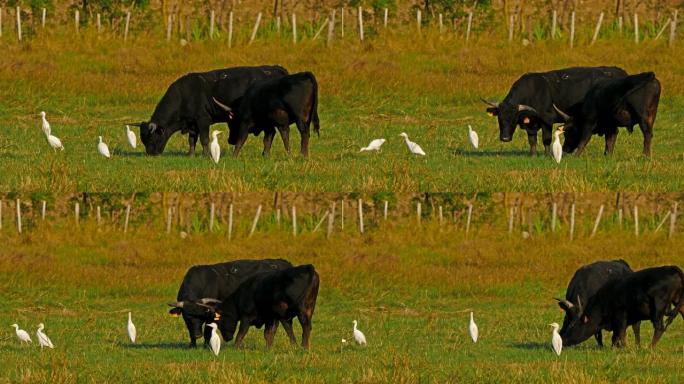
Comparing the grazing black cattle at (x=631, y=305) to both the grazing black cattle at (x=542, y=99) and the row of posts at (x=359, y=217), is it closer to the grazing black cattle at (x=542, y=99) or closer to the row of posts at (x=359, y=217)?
the grazing black cattle at (x=542, y=99)

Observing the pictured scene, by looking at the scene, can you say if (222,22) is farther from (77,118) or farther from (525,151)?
(525,151)

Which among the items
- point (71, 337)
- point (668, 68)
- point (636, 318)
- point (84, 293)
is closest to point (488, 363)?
point (636, 318)

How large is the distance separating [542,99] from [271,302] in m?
11.2

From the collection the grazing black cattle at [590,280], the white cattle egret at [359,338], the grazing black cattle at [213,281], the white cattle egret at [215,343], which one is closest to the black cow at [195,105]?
the grazing black cattle at [213,281]

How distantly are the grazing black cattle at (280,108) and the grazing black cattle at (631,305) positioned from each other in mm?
7916

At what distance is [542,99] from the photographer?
39969mm

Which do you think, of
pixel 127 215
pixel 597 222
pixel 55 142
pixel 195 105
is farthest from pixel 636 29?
pixel 55 142

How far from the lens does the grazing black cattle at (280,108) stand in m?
37.2

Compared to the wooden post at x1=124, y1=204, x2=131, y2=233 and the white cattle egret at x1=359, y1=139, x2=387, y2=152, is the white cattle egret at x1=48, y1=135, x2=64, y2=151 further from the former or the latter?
the white cattle egret at x1=359, y1=139, x2=387, y2=152

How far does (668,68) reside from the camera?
51375 millimetres

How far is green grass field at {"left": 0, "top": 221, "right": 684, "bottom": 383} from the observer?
1062 inches

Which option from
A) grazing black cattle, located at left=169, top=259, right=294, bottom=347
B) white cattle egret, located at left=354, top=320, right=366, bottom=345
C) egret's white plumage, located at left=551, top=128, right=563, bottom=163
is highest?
egret's white plumage, located at left=551, top=128, right=563, bottom=163

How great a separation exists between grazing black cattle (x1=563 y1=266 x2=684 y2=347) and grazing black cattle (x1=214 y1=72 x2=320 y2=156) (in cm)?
792

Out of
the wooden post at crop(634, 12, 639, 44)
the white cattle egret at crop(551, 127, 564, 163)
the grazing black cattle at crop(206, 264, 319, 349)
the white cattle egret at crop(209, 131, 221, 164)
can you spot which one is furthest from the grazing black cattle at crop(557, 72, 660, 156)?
the wooden post at crop(634, 12, 639, 44)
